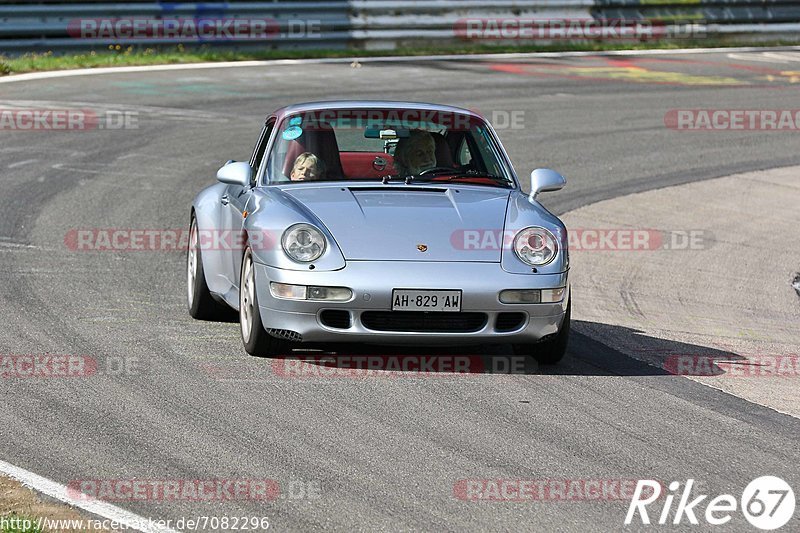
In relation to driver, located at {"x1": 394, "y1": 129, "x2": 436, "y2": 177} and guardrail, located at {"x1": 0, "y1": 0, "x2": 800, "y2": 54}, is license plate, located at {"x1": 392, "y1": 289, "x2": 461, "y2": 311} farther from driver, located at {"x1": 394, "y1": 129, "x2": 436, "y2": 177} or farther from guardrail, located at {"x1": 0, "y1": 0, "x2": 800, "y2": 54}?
guardrail, located at {"x1": 0, "y1": 0, "x2": 800, "y2": 54}

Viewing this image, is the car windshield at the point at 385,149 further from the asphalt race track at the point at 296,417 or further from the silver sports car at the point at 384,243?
the asphalt race track at the point at 296,417

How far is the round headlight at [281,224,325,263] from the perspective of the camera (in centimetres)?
727

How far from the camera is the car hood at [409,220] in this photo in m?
7.27

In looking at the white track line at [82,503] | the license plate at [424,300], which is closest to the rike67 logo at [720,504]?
the white track line at [82,503]

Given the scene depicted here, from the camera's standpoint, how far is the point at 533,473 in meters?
5.48

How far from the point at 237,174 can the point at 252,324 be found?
114cm

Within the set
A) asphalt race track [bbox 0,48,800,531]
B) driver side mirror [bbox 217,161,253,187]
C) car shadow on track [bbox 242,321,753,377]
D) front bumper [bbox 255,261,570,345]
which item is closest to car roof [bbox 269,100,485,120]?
driver side mirror [bbox 217,161,253,187]

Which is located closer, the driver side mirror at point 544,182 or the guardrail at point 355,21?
the driver side mirror at point 544,182

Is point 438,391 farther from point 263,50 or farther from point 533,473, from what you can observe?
point 263,50

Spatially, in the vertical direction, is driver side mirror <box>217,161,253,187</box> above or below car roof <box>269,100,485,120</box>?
below

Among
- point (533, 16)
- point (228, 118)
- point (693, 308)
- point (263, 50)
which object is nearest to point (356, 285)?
point (693, 308)

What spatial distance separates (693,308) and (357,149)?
2.91 meters

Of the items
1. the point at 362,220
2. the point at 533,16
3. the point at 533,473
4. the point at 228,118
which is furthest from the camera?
the point at 533,16

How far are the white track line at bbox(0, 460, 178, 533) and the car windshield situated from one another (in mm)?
3320
